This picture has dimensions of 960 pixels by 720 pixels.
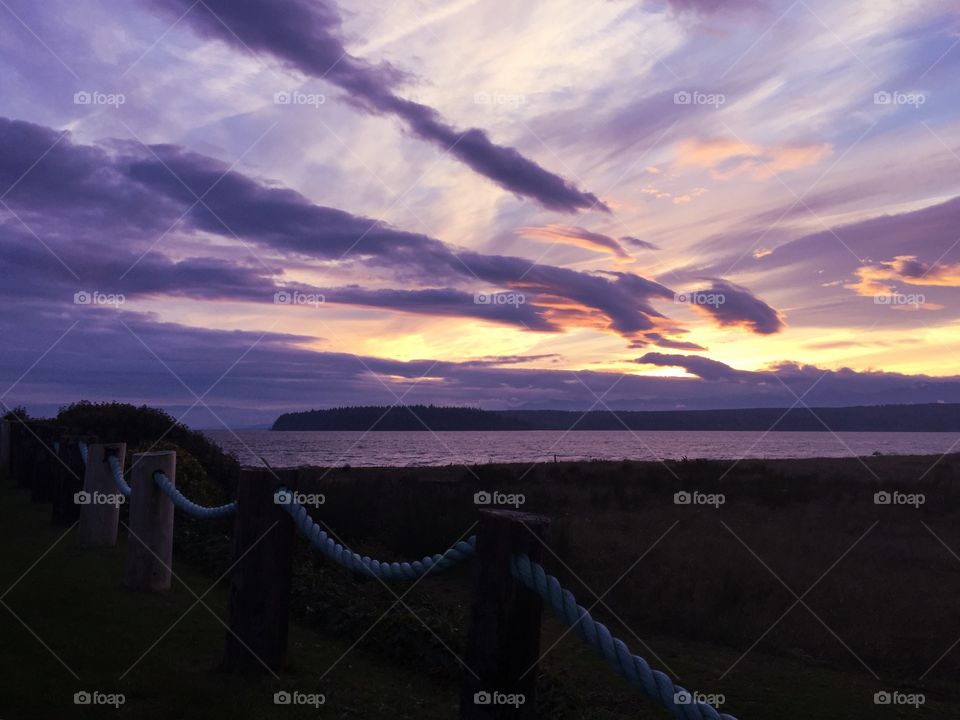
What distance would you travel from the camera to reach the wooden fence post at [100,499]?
8.17 meters

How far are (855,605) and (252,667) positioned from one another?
775cm

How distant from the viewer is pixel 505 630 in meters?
2.95

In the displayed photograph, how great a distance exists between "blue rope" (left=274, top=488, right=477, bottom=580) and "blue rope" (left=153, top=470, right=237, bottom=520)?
1.84 feet

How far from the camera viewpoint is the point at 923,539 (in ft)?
46.6

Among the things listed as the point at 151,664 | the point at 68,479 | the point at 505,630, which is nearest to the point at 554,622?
the point at 151,664

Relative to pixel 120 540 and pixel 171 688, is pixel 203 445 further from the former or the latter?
pixel 171 688

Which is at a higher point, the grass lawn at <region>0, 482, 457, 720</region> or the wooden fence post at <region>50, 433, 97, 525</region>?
the wooden fence post at <region>50, 433, 97, 525</region>

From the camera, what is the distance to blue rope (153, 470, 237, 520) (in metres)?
5.12

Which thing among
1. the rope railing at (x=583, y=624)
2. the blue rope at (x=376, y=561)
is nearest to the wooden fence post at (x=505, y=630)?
the rope railing at (x=583, y=624)

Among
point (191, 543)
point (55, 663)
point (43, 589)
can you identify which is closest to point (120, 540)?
point (191, 543)

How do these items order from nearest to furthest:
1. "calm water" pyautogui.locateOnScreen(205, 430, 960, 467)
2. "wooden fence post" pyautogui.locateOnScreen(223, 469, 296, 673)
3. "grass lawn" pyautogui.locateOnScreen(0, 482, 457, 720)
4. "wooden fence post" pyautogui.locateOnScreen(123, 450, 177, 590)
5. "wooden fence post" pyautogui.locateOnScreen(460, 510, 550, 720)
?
"wooden fence post" pyautogui.locateOnScreen(460, 510, 550, 720), "grass lawn" pyautogui.locateOnScreen(0, 482, 457, 720), "wooden fence post" pyautogui.locateOnScreen(223, 469, 296, 673), "wooden fence post" pyautogui.locateOnScreen(123, 450, 177, 590), "calm water" pyautogui.locateOnScreen(205, 430, 960, 467)

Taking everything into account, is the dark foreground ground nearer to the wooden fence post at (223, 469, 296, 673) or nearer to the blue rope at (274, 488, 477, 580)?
the wooden fence post at (223, 469, 296, 673)

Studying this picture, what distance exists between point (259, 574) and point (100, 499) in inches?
188

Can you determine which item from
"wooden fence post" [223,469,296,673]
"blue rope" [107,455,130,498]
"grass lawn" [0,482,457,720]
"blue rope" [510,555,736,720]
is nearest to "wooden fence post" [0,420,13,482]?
"blue rope" [107,455,130,498]
